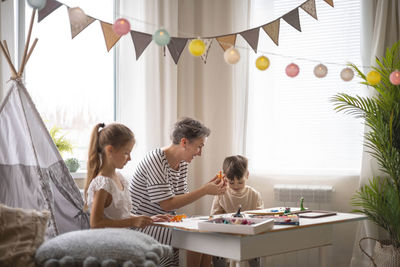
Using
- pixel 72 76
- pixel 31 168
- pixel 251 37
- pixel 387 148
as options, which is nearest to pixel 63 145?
pixel 72 76

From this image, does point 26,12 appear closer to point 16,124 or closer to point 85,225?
point 16,124

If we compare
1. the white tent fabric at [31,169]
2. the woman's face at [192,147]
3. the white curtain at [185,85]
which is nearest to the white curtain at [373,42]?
the white curtain at [185,85]

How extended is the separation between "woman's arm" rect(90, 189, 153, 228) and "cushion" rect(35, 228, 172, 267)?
43 centimetres

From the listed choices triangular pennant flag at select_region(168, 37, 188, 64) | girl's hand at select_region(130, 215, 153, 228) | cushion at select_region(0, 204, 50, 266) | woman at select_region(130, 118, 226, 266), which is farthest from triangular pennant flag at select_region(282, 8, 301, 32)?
cushion at select_region(0, 204, 50, 266)

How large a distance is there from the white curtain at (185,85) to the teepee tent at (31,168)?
4.02ft

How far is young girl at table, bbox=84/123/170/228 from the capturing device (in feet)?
8.52

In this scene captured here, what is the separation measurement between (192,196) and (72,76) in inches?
66.6

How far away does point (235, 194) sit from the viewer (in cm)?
344

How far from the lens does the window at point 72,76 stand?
4.04m

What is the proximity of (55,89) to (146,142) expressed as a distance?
797 millimetres

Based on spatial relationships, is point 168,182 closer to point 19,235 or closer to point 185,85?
point 19,235

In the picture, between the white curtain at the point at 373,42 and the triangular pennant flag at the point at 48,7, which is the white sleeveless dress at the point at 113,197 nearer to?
the triangular pennant flag at the point at 48,7

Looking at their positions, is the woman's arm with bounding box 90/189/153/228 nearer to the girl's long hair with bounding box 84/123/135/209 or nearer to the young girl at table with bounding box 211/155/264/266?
Result: the girl's long hair with bounding box 84/123/135/209

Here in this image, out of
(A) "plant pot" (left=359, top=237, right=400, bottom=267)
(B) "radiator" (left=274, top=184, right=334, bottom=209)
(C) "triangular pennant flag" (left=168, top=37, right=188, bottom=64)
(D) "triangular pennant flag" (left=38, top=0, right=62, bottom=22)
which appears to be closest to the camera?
(D) "triangular pennant flag" (left=38, top=0, right=62, bottom=22)
